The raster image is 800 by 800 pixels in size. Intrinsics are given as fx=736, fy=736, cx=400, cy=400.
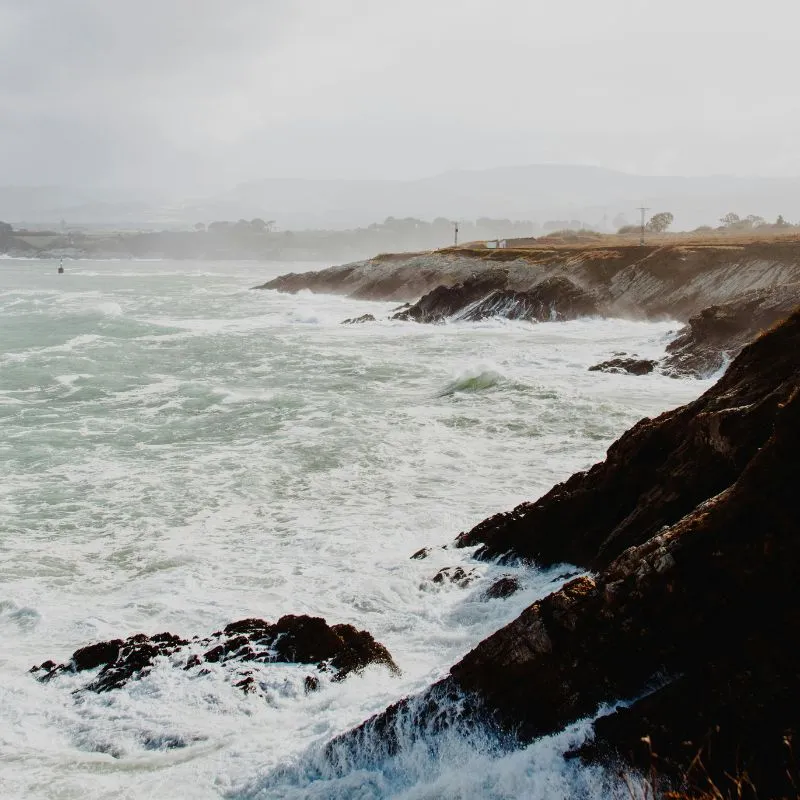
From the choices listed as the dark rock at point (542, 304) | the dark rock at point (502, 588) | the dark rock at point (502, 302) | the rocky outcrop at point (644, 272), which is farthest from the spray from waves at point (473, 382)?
the dark rock at point (502, 302)

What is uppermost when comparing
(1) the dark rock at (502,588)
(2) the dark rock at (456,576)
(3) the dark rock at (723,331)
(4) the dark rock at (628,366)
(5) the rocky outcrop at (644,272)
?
(5) the rocky outcrop at (644,272)

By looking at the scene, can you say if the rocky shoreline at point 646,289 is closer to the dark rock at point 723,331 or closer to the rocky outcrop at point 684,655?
the dark rock at point 723,331

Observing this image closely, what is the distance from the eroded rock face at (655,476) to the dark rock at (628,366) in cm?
1623

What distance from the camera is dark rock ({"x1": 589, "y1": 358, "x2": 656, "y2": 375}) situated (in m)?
26.5

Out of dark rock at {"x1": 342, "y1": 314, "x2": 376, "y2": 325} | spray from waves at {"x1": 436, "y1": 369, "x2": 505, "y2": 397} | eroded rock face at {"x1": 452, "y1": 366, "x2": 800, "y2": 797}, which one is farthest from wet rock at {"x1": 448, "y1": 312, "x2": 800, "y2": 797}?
dark rock at {"x1": 342, "y1": 314, "x2": 376, "y2": 325}

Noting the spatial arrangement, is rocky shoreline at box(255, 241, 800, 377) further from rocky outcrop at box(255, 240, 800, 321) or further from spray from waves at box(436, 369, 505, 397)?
spray from waves at box(436, 369, 505, 397)

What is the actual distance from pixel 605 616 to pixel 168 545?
7.86 m

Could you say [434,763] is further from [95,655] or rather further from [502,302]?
[502,302]

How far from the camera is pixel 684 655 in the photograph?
536 cm

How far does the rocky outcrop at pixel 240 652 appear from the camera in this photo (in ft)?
25.8

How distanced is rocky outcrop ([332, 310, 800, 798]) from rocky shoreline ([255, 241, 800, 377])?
72.6ft

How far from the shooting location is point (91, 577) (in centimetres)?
1045

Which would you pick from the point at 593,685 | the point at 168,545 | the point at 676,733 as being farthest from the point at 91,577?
the point at 676,733

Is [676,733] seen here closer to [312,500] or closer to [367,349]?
[312,500]
